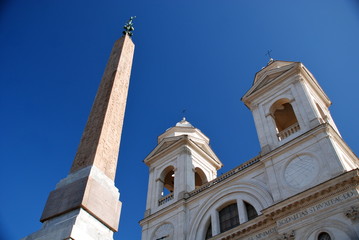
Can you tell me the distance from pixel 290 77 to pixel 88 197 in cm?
1804

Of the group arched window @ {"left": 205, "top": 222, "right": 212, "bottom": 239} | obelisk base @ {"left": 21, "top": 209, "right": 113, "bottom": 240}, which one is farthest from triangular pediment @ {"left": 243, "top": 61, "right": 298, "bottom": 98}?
obelisk base @ {"left": 21, "top": 209, "right": 113, "bottom": 240}

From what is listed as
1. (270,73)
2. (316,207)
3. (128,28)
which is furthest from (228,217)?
(128,28)

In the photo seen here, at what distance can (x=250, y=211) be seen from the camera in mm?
17562

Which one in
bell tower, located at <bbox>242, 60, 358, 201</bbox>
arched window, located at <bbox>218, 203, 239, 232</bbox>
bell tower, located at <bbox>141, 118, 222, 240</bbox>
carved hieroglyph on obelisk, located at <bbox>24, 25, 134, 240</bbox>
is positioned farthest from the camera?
bell tower, located at <bbox>141, 118, 222, 240</bbox>

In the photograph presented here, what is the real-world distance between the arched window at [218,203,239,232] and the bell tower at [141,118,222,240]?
2.31 metres

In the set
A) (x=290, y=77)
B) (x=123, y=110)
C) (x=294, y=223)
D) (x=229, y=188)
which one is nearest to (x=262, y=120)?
(x=290, y=77)

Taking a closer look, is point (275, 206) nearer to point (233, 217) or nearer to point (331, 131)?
point (233, 217)

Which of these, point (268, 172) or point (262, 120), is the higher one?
point (262, 120)

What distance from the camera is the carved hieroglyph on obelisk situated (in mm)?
4590

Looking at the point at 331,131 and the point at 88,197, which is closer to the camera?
the point at 88,197

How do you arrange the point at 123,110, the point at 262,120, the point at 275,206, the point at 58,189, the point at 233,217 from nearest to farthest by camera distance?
the point at 58,189 → the point at 123,110 → the point at 275,206 → the point at 233,217 → the point at 262,120

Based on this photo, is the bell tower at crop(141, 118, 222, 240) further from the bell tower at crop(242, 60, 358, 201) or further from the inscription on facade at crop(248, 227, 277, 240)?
the bell tower at crop(242, 60, 358, 201)

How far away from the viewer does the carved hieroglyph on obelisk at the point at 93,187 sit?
4590 mm

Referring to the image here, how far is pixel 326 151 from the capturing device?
50.9ft
